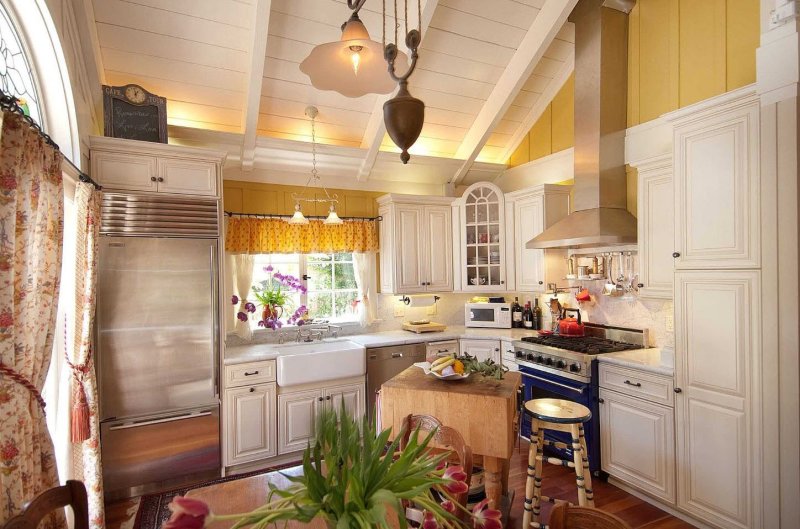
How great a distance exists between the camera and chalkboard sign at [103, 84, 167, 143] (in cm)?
302

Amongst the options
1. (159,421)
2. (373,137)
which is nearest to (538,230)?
(373,137)

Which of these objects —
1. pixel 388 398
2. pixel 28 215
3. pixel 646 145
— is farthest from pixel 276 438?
pixel 646 145

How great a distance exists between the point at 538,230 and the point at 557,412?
217 centimetres

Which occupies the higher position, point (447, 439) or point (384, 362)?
point (447, 439)

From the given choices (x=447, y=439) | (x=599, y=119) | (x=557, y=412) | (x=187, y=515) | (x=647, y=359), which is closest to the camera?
(x=187, y=515)

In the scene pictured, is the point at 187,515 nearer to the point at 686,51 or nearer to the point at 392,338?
the point at 392,338

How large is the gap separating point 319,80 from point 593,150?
9.05 ft

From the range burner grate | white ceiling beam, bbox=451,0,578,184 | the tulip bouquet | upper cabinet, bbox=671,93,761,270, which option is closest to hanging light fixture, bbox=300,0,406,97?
the tulip bouquet

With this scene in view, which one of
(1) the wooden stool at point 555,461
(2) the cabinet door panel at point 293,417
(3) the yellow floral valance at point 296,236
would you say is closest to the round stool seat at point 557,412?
(1) the wooden stool at point 555,461

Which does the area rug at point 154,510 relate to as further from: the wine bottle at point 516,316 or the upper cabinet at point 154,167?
the wine bottle at point 516,316

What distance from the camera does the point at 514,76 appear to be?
3844 millimetres

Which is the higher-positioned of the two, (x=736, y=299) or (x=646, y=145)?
(x=646, y=145)

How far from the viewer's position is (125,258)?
2.99 metres

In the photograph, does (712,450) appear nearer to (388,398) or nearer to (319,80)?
(388,398)
